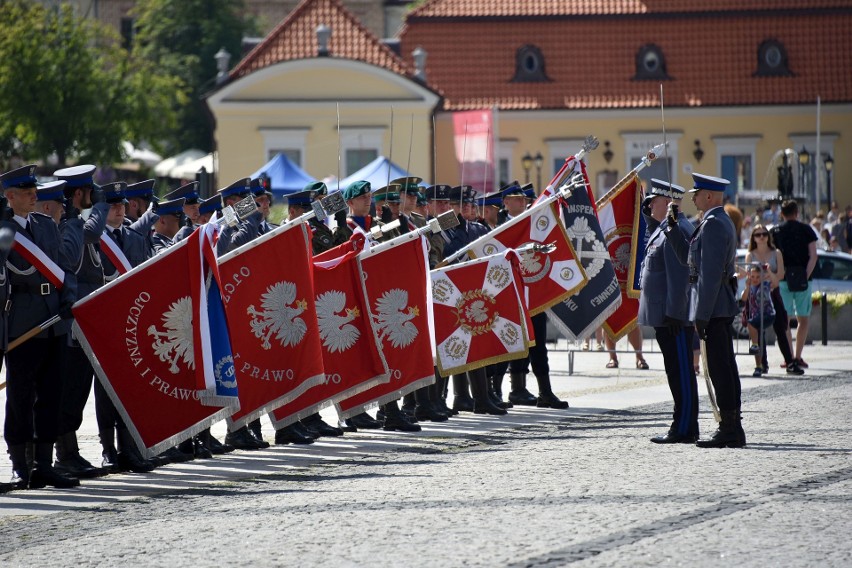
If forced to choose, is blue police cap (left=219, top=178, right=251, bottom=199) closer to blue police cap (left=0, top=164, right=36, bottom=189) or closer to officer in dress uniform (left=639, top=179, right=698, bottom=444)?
blue police cap (left=0, top=164, right=36, bottom=189)

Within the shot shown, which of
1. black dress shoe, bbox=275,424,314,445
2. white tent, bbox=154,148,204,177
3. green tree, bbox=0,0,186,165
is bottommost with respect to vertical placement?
black dress shoe, bbox=275,424,314,445

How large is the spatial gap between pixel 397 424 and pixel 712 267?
320 cm

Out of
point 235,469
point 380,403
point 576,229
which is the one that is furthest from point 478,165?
point 235,469

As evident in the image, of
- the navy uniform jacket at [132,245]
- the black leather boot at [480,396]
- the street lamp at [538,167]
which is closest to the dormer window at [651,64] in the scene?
the street lamp at [538,167]

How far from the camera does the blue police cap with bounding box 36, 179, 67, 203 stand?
11.3 meters

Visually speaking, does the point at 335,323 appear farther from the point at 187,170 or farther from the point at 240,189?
the point at 187,170

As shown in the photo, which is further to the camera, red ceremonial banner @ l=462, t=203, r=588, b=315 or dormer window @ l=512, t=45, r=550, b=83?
dormer window @ l=512, t=45, r=550, b=83

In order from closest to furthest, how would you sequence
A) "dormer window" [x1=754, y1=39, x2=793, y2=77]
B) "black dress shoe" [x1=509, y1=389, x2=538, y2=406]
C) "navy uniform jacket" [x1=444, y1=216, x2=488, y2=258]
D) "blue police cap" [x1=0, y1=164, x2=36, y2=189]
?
"blue police cap" [x1=0, y1=164, x2=36, y2=189] → "navy uniform jacket" [x1=444, y1=216, x2=488, y2=258] → "black dress shoe" [x1=509, y1=389, x2=538, y2=406] → "dormer window" [x1=754, y1=39, x2=793, y2=77]

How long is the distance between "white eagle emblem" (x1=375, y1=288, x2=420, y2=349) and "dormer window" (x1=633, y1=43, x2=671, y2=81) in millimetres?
40248

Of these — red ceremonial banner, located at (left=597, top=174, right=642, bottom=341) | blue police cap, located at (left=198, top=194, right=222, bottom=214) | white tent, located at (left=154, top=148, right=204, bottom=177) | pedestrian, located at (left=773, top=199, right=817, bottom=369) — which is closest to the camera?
blue police cap, located at (left=198, top=194, right=222, bottom=214)

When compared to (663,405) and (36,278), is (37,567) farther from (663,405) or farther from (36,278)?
(663,405)

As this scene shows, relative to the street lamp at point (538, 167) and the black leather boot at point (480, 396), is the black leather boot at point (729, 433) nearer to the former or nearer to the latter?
the black leather boot at point (480, 396)

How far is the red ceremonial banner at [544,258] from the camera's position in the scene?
16875mm

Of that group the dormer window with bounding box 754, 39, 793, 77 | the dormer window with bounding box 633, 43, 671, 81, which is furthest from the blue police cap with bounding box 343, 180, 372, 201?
the dormer window with bounding box 754, 39, 793, 77
